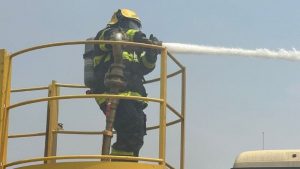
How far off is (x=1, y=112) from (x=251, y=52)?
5.46 m

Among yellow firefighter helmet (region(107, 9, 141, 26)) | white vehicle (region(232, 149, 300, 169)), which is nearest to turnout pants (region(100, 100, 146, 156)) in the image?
yellow firefighter helmet (region(107, 9, 141, 26))

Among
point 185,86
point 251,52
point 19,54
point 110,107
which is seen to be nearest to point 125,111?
point 110,107

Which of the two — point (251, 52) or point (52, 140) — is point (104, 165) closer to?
point (52, 140)

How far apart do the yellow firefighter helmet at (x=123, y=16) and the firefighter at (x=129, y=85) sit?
14 cm

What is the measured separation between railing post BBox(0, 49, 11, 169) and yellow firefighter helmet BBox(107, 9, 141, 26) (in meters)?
1.37

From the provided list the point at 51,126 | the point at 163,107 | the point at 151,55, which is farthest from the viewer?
the point at 51,126

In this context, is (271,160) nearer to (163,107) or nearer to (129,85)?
(163,107)

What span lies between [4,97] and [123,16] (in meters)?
1.76

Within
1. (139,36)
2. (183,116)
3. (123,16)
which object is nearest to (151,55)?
(139,36)

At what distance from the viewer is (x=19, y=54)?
7.87m

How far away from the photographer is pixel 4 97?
7883 mm

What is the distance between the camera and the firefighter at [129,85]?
783 centimetres

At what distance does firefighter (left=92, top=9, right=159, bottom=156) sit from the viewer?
7832mm

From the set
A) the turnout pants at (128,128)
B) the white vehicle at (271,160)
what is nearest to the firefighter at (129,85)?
the turnout pants at (128,128)
